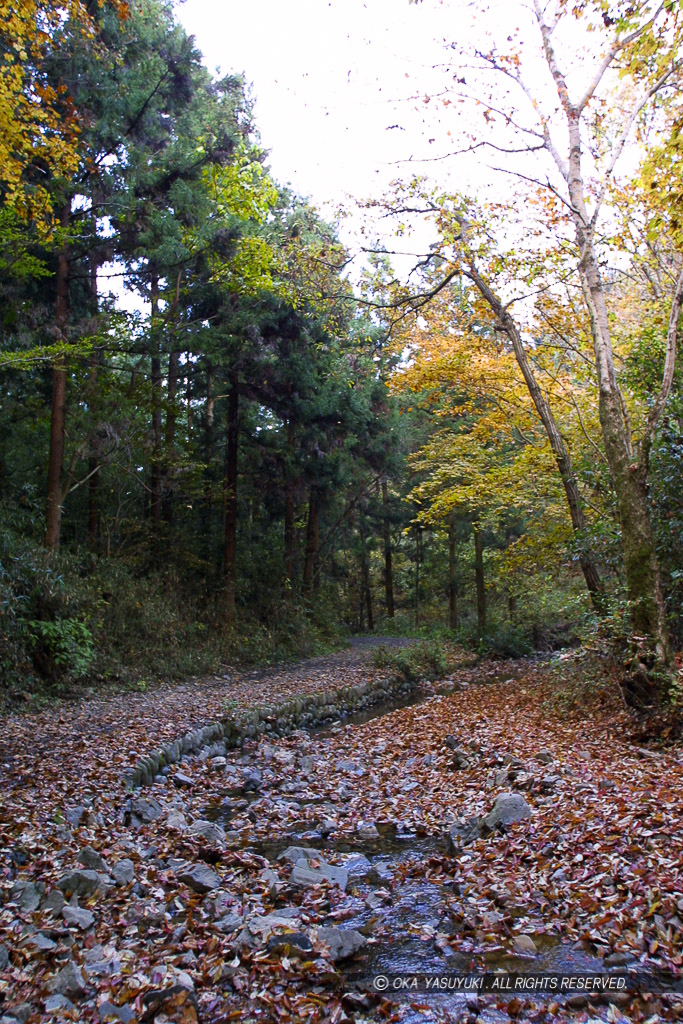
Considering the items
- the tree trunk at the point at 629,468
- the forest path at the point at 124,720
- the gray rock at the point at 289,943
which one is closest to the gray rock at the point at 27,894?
the gray rock at the point at 289,943

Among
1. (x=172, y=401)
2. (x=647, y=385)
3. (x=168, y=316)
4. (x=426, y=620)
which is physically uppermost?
(x=168, y=316)

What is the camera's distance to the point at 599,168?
36.5 feet

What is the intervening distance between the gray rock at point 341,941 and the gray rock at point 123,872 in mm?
1386

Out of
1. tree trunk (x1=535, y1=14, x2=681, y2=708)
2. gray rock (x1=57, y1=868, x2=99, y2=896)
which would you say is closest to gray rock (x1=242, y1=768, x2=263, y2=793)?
gray rock (x1=57, y1=868, x2=99, y2=896)

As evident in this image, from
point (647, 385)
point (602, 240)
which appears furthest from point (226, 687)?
point (602, 240)

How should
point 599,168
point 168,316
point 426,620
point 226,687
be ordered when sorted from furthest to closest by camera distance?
point 426,620 < point 168,316 < point 226,687 < point 599,168

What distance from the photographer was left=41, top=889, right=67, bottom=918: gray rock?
12.5 feet

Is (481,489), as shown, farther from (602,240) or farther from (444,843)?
(444,843)

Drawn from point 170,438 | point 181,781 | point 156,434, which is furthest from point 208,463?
point 181,781

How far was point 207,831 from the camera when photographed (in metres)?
5.65

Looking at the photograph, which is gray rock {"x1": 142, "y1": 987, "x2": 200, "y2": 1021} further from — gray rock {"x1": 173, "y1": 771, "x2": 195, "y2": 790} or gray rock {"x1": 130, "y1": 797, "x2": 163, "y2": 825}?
gray rock {"x1": 173, "y1": 771, "x2": 195, "y2": 790}

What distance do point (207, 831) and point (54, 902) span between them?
6.27 ft

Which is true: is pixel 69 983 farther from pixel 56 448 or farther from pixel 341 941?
pixel 56 448

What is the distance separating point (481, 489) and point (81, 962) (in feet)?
35.7
